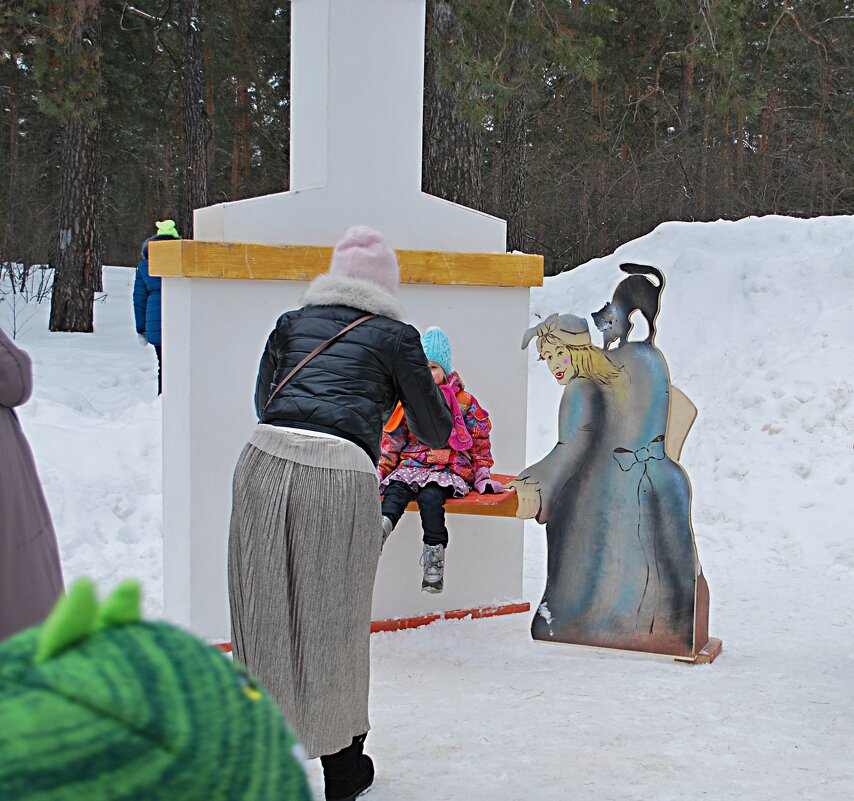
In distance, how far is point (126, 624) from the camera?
91 centimetres

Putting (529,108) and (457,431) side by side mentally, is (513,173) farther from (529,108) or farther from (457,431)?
(457,431)

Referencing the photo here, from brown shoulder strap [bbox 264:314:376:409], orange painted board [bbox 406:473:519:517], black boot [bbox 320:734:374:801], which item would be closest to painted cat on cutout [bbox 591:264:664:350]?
orange painted board [bbox 406:473:519:517]

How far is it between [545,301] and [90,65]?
6.22 metres

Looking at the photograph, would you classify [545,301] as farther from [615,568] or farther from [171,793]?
[171,793]

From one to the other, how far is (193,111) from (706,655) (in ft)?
44.8

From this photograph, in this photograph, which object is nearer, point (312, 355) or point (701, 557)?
point (312, 355)

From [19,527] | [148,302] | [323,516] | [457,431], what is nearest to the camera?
[323,516]

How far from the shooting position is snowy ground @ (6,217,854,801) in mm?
3895

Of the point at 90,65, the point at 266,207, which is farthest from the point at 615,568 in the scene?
the point at 90,65

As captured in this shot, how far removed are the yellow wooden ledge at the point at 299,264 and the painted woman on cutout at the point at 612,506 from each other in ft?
1.50

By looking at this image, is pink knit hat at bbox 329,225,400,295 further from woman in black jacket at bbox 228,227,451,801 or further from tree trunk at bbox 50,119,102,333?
tree trunk at bbox 50,119,102,333

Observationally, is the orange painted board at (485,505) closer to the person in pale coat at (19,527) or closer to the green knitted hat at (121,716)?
the person in pale coat at (19,527)

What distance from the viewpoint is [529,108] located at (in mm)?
17922

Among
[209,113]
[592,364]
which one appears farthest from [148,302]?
[209,113]
